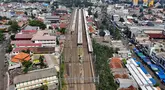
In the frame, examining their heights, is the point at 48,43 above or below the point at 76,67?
above

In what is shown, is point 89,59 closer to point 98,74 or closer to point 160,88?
point 98,74

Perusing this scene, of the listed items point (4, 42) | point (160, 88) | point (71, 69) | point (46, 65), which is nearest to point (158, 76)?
point (160, 88)

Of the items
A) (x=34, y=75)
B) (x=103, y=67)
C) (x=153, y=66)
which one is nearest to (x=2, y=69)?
(x=34, y=75)

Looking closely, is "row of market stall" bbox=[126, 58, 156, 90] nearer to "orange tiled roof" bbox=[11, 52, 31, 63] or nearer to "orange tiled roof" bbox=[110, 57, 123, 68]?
"orange tiled roof" bbox=[110, 57, 123, 68]

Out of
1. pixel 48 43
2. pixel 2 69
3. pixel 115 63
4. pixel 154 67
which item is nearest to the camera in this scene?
pixel 2 69

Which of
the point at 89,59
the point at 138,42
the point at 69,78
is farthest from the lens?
the point at 138,42

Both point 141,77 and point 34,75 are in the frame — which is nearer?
point 34,75

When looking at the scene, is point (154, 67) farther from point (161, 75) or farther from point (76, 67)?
point (76, 67)
